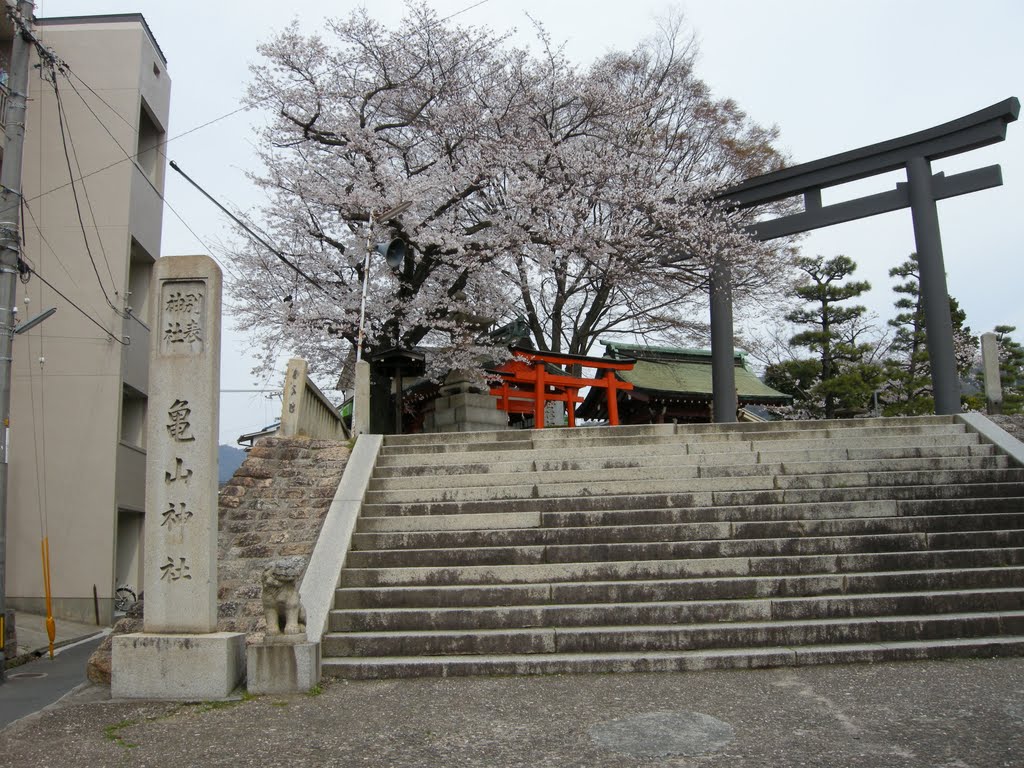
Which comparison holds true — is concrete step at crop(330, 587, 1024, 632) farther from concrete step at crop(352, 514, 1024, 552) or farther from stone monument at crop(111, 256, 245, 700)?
stone monument at crop(111, 256, 245, 700)

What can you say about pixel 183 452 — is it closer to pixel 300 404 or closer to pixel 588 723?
pixel 588 723

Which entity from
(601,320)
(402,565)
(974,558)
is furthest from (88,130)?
(974,558)

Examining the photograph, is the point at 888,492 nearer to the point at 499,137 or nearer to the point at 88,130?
the point at 499,137

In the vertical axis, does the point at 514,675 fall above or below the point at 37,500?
below

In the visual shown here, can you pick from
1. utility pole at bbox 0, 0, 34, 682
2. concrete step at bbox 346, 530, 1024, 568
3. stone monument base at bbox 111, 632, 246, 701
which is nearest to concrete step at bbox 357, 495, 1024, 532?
concrete step at bbox 346, 530, 1024, 568

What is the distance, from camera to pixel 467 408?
1684 centimetres

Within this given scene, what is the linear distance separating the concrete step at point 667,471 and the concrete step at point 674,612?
6.93ft

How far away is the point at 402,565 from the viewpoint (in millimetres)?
7207

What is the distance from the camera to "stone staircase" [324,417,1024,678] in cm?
606

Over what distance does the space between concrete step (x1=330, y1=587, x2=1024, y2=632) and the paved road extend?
2889 millimetres

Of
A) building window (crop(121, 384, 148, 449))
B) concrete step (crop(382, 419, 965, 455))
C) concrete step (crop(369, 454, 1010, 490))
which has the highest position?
building window (crop(121, 384, 148, 449))

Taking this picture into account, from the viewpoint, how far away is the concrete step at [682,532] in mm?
7391

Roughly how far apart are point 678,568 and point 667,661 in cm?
123

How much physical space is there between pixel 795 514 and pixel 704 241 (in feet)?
29.9
